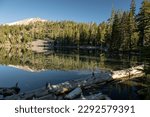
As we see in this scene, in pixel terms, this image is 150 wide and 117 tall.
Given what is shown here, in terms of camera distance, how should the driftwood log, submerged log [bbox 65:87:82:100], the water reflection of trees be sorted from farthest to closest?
the water reflection of trees, the driftwood log, submerged log [bbox 65:87:82:100]

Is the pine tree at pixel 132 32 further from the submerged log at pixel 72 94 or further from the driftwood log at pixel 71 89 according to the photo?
the submerged log at pixel 72 94

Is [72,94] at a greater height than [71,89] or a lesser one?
greater

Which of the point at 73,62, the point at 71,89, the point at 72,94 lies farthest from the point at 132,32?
the point at 72,94

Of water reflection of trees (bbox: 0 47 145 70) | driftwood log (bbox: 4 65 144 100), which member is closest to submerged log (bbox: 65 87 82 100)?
driftwood log (bbox: 4 65 144 100)

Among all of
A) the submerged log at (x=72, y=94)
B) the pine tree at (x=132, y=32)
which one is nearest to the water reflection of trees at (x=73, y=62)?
the pine tree at (x=132, y=32)

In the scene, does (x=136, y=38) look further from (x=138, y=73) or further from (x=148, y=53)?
(x=148, y=53)

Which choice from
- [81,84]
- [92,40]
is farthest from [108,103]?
[92,40]

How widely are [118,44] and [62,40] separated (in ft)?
328

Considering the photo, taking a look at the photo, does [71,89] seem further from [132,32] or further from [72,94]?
[132,32]

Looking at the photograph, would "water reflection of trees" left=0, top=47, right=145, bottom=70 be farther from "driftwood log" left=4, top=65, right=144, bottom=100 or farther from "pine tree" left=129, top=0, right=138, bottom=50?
"driftwood log" left=4, top=65, right=144, bottom=100

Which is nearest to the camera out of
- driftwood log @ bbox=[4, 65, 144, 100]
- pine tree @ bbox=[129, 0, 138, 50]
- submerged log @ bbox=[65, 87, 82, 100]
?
submerged log @ bbox=[65, 87, 82, 100]

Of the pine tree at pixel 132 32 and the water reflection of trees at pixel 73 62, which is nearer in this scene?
the water reflection of trees at pixel 73 62

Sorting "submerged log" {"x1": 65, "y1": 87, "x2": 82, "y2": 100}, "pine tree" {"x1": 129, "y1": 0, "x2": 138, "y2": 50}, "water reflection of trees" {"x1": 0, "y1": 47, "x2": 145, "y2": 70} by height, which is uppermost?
"pine tree" {"x1": 129, "y1": 0, "x2": 138, "y2": 50}

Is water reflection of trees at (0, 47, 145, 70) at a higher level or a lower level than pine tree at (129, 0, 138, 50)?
lower
